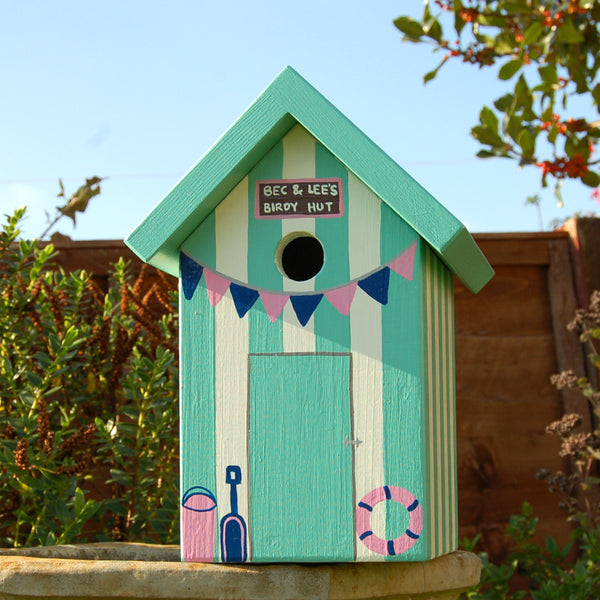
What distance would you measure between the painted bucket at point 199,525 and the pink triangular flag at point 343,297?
0.48 m

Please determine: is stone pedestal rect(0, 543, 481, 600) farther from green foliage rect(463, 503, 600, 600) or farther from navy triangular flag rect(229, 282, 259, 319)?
green foliage rect(463, 503, 600, 600)

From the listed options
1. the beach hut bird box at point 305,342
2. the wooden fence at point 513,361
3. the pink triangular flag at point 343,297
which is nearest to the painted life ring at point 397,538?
the beach hut bird box at point 305,342

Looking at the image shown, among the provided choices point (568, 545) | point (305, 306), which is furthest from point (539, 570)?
point (305, 306)

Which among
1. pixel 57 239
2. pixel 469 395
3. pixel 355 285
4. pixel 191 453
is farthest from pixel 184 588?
pixel 57 239

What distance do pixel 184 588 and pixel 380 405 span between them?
1.77 feet

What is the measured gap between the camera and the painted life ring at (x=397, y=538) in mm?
1817

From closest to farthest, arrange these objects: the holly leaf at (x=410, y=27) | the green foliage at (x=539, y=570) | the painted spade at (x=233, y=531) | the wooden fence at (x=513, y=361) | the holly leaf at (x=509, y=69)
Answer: the painted spade at (x=233, y=531) → the holly leaf at (x=509, y=69) → the holly leaf at (x=410, y=27) → the green foliage at (x=539, y=570) → the wooden fence at (x=513, y=361)

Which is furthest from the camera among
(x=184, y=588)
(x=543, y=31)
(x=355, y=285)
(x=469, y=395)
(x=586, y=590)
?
(x=469, y=395)

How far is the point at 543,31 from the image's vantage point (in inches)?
80.7

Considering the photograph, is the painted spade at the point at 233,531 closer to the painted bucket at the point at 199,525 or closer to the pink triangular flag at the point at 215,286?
the painted bucket at the point at 199,525

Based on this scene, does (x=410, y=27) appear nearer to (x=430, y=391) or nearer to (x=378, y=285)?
(x=378, y=285)

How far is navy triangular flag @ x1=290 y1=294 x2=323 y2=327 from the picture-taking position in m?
1.89

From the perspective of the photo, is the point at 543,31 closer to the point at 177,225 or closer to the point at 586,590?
the point at 177,225

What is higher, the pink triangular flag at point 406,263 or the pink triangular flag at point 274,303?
the pink triangular flag at point 406,263
